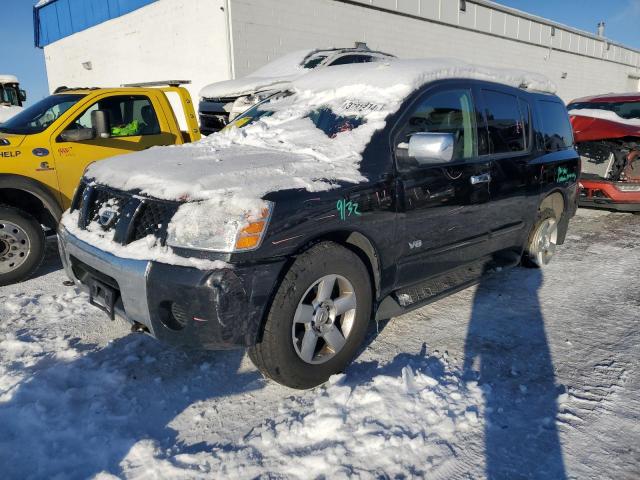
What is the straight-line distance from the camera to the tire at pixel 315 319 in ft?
8.20

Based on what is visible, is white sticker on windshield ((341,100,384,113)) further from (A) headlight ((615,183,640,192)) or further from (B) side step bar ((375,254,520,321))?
(A) headlight ((615,183,640,192))

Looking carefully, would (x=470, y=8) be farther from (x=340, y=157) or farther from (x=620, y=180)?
(x=340, y=157)

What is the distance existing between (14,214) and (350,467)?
3.92 metres

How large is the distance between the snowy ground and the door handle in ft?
3.42

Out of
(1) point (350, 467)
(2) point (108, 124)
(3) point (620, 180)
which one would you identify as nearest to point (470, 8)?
(3) point (620, 180)

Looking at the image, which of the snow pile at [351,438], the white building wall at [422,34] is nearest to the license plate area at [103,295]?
Answer: the snow pile at [351,438]

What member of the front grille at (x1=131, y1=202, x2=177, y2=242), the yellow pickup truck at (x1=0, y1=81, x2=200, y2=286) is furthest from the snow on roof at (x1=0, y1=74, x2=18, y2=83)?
the front grille at (x1=131, y1=202, x2=177, y2=242)

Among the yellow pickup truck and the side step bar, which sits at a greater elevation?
the yellow pickup truck

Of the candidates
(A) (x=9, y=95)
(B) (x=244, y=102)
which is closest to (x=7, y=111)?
(A) (x=9, y=95)

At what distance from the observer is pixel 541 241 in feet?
16.1

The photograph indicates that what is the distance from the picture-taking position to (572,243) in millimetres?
6145

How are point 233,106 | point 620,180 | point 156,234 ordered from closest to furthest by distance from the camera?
1. point 156,234
2. point 620,180
3. point 233,106

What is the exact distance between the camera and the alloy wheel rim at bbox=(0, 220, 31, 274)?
4.45 m

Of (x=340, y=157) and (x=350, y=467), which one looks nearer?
(x=350, y=467)
